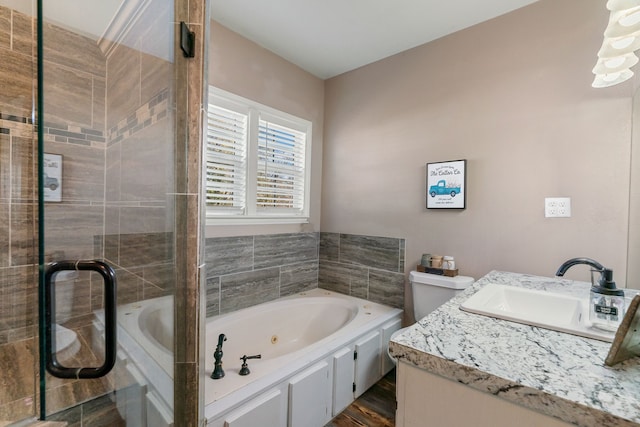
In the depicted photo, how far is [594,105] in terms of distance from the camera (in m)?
Answer: 1.69

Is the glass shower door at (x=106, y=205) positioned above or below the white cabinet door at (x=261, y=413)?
above

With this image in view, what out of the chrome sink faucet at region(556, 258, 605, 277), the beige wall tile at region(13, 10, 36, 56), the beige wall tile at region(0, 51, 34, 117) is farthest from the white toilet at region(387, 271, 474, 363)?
the beige wall tile at region(13, 10, 36, 56)

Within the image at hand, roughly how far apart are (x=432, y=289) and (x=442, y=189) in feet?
2.64

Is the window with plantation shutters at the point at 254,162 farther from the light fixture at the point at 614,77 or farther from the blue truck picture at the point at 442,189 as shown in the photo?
the light fixture at the point at 614,77

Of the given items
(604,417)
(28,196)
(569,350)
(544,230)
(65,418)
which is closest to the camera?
(604,417)

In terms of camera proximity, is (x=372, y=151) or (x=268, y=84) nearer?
(x=268, y=84)

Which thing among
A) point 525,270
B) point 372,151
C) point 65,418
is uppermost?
point 372,151

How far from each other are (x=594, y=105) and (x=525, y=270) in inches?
43.5

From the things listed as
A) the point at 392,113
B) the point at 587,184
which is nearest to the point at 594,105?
the point at 587,184

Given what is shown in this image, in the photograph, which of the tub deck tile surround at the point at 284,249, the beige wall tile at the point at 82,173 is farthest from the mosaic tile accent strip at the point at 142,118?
the tub deck tile surround at the point at 284,249

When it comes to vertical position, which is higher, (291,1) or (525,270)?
(291,1)

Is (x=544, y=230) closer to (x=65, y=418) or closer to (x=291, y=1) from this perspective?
(x=291, y=1)

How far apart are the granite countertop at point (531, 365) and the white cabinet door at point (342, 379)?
1.10m

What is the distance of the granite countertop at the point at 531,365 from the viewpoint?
561 millimetres
